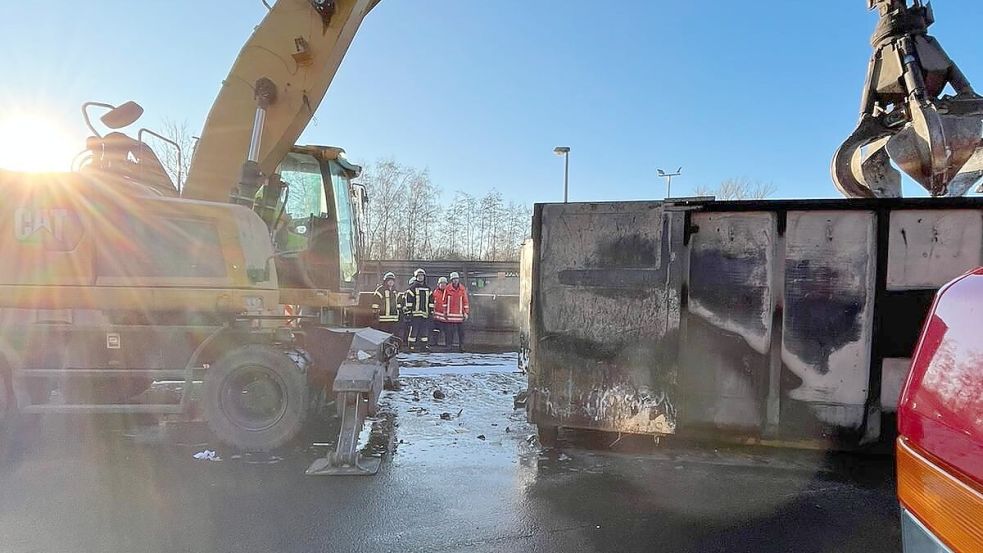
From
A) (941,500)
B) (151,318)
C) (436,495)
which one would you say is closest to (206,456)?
(151,318)

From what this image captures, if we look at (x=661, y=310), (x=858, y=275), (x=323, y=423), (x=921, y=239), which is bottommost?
(x=323, y=423)

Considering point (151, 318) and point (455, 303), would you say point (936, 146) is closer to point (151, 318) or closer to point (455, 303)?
point (151, 318)

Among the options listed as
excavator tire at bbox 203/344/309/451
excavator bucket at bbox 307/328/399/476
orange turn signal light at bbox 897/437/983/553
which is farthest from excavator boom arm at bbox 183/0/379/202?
orange turn signal light at bbox 897/437/983/553

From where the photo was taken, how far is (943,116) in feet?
16.6

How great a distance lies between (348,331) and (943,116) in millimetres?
6117

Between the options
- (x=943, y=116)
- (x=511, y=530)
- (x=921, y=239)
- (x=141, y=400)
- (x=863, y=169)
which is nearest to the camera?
(x=511, y=530)

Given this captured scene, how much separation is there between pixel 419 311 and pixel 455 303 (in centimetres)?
86

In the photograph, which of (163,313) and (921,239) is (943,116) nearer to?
(921,239)

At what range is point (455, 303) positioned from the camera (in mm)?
12219

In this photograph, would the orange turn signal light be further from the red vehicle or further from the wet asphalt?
the wet asphalt

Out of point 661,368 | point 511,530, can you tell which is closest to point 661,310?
point 661,368

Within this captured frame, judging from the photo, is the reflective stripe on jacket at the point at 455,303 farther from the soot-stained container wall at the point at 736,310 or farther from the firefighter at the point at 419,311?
the soot-stained container wall at the point at 736,310

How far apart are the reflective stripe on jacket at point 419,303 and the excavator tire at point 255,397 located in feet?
23.6

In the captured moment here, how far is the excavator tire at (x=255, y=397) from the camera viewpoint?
5.09 m
